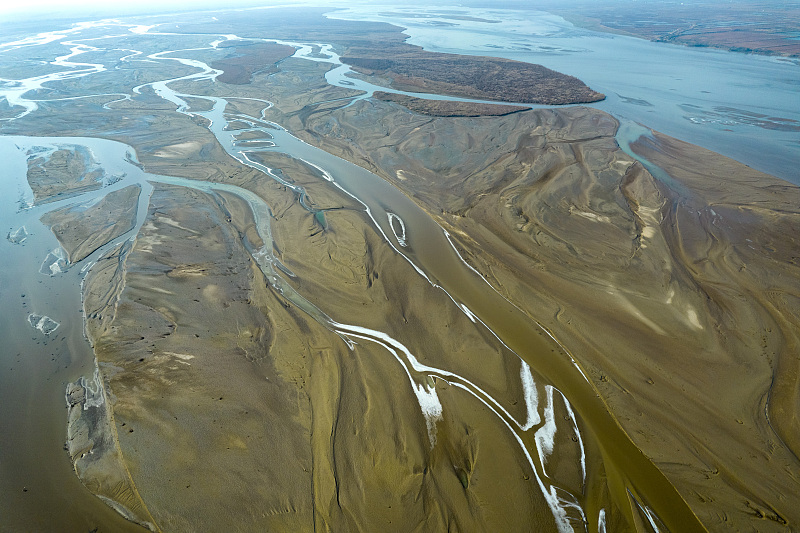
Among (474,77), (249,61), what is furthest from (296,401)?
(249,61)

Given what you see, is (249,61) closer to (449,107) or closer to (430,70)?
(430,70)

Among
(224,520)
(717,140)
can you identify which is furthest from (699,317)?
(717,140)

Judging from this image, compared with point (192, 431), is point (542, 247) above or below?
above

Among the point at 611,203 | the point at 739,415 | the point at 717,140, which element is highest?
the point at 717,140

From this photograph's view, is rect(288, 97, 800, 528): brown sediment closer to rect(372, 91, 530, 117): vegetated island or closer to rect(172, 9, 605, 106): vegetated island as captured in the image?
rect(372, 91, 530, 117): vegetated island

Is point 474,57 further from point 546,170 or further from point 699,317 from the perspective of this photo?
point 699,317

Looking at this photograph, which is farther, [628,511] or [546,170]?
[546,170]

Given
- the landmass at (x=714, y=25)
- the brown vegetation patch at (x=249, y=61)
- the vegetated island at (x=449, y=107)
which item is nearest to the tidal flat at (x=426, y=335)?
the vegetated island at (x=449, y=107)
